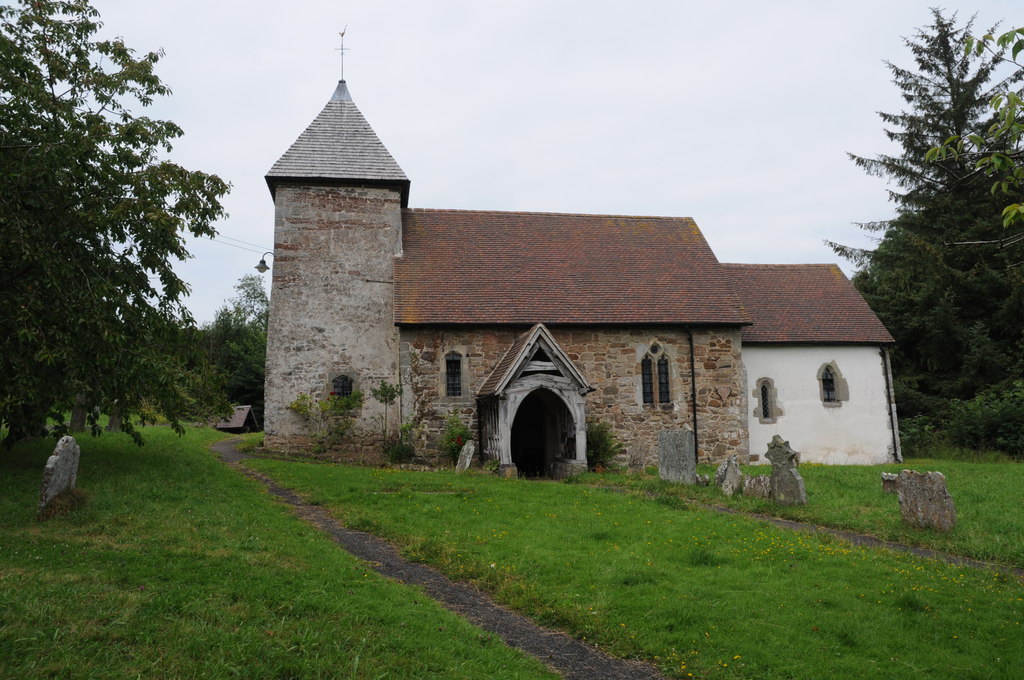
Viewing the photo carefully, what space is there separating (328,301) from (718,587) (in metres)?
16.6

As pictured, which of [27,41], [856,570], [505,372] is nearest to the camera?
[856,570]

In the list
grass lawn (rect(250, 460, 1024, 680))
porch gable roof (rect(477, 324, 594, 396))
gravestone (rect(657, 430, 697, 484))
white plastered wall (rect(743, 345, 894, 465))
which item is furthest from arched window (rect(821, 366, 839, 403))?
grass lawn (rect(250, 460, 1024, 680))

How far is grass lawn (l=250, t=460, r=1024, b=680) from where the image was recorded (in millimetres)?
6113

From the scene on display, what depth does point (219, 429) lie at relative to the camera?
37188 mm

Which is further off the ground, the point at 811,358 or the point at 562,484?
the point at 811,358

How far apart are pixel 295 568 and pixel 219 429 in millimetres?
32167

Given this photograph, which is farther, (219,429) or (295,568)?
(219,429)

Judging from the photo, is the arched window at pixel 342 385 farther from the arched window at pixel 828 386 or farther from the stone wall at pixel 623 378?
the arched window at pixel 828 386

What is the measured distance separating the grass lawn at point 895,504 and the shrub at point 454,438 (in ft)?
12.5

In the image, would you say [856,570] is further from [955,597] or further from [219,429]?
[219,429]

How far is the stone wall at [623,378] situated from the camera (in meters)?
20.5

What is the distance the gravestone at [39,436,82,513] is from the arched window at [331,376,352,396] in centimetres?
1113

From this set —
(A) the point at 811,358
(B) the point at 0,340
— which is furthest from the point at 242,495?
(A) the point at 811,358

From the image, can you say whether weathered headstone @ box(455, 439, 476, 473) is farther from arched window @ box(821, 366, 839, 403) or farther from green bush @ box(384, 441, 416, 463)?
arched window @ box(821, 366, 839, 403)
